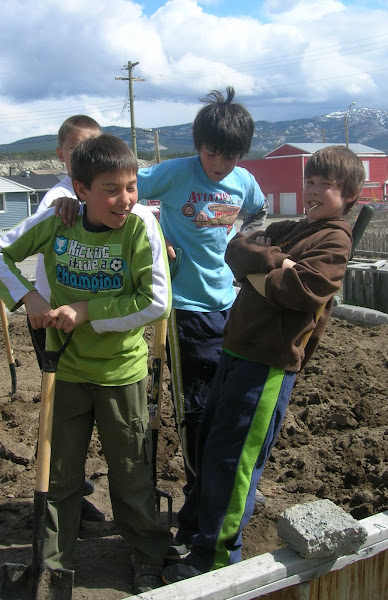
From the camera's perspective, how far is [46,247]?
2572 mm

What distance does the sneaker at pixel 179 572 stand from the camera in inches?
94.3

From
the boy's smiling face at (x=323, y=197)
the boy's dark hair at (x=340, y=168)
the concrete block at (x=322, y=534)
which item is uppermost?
the boy's dark hair at (x=340, y=168)

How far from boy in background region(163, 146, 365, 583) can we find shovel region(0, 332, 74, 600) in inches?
16.4

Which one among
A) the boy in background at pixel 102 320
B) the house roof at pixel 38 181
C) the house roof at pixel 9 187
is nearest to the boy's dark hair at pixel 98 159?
the boy in background at pixel 102 320

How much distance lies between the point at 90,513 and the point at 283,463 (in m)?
1.28

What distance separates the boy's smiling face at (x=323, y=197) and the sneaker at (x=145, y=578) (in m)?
1.53

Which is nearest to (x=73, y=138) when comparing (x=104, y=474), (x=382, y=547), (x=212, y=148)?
(x=212, y=148)

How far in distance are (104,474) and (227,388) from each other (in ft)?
5.04

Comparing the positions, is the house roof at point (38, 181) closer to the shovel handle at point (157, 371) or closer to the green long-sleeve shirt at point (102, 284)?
the shovel handle at point (157, 371)

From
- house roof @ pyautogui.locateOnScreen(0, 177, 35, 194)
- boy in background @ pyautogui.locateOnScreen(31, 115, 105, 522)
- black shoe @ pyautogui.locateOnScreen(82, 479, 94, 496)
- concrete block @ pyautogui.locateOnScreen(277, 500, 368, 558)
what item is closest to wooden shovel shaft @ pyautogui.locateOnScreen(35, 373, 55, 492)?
boy in background @ pyautogui.locateOnScreen(31, 115, 105, 522)

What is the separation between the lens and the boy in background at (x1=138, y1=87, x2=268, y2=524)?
3.01 meters

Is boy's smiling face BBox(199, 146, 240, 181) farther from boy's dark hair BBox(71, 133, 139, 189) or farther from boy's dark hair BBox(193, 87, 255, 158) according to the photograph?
boy's dark hair BBox(71, 133, 139, 189)

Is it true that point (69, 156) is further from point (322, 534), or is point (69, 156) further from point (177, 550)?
point (322, 534)

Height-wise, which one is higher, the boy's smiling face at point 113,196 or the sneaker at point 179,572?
the boy's smiling face at point 113,196
